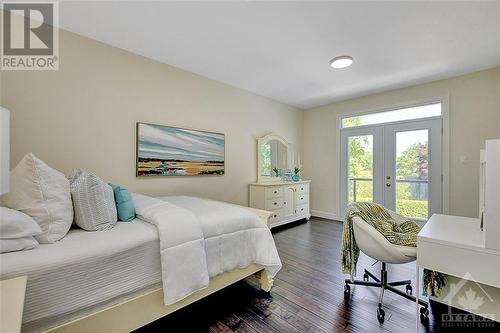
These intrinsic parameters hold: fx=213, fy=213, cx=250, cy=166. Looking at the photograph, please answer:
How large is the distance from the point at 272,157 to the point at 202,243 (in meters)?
3.08

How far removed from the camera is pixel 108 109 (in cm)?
244

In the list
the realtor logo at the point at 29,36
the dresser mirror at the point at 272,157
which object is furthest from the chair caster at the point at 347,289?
the realtor logo at the point at 29,36

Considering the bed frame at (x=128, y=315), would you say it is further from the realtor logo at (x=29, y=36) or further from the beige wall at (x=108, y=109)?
the realtor logo at (x=29, y=36)

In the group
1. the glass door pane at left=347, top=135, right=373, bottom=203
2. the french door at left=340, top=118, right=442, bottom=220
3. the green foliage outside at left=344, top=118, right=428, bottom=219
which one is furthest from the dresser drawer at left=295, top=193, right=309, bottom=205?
the green foliage outside at left=344, top=118, right=428, bottom=219

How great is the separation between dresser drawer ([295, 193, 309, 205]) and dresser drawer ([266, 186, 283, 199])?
0.52 m

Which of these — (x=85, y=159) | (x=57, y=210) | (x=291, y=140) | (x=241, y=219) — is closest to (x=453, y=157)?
(x=291, y=140)

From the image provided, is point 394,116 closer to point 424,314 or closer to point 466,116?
point 466,116

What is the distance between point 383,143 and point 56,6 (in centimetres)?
475

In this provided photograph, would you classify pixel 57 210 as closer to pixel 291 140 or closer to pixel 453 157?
pixel 291 140

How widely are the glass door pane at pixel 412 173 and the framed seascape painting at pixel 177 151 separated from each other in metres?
3.11

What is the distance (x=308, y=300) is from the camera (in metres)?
1.86

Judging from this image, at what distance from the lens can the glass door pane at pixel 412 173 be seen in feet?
11.6

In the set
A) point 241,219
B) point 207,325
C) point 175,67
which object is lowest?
point 207,325

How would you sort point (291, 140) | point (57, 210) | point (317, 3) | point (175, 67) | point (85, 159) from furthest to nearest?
point (291, 140)
point (175, 67)
point (85, 159)
point (317, 3)
point (57, 210)
